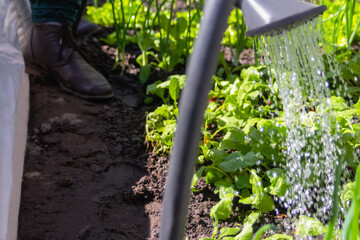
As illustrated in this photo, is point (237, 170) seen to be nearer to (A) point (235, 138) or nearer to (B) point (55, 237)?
(A) point (235, 138)

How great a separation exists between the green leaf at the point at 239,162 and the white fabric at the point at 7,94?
2.17ft

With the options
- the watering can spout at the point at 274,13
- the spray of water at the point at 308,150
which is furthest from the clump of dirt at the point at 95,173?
the watering can spout at the point at 274,13

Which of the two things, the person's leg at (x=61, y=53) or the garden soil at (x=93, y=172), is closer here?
the garden soil at (x=93, y=172)

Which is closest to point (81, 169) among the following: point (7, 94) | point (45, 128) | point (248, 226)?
point (45, 128)

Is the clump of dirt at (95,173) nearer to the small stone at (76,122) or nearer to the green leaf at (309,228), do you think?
the small stone at (76,122)

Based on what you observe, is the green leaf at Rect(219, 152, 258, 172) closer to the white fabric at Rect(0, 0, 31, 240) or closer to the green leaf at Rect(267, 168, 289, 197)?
the green leaf at Rect(267, 168, 289, 197)

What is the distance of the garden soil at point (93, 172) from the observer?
1533mm

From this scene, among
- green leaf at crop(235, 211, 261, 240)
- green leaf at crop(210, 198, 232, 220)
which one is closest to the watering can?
green leaf at crop(235, 211, 261, 240)

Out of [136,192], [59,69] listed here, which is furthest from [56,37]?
[136,192]

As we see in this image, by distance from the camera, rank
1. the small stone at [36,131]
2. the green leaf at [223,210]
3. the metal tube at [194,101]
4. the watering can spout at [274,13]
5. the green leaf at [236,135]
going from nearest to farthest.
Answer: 1. the metal tube at [194,101]
2. the watering can spout at [274,13]
3. the green leaf at [223,210]
4. the green leaf at [236,135]
5. the small stone at [36,131]

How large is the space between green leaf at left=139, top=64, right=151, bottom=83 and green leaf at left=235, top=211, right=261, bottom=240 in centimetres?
108

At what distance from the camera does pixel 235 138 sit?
169 cm

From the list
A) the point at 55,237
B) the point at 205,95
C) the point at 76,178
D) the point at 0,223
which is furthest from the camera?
the point at 76,178

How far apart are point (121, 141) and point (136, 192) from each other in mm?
372
